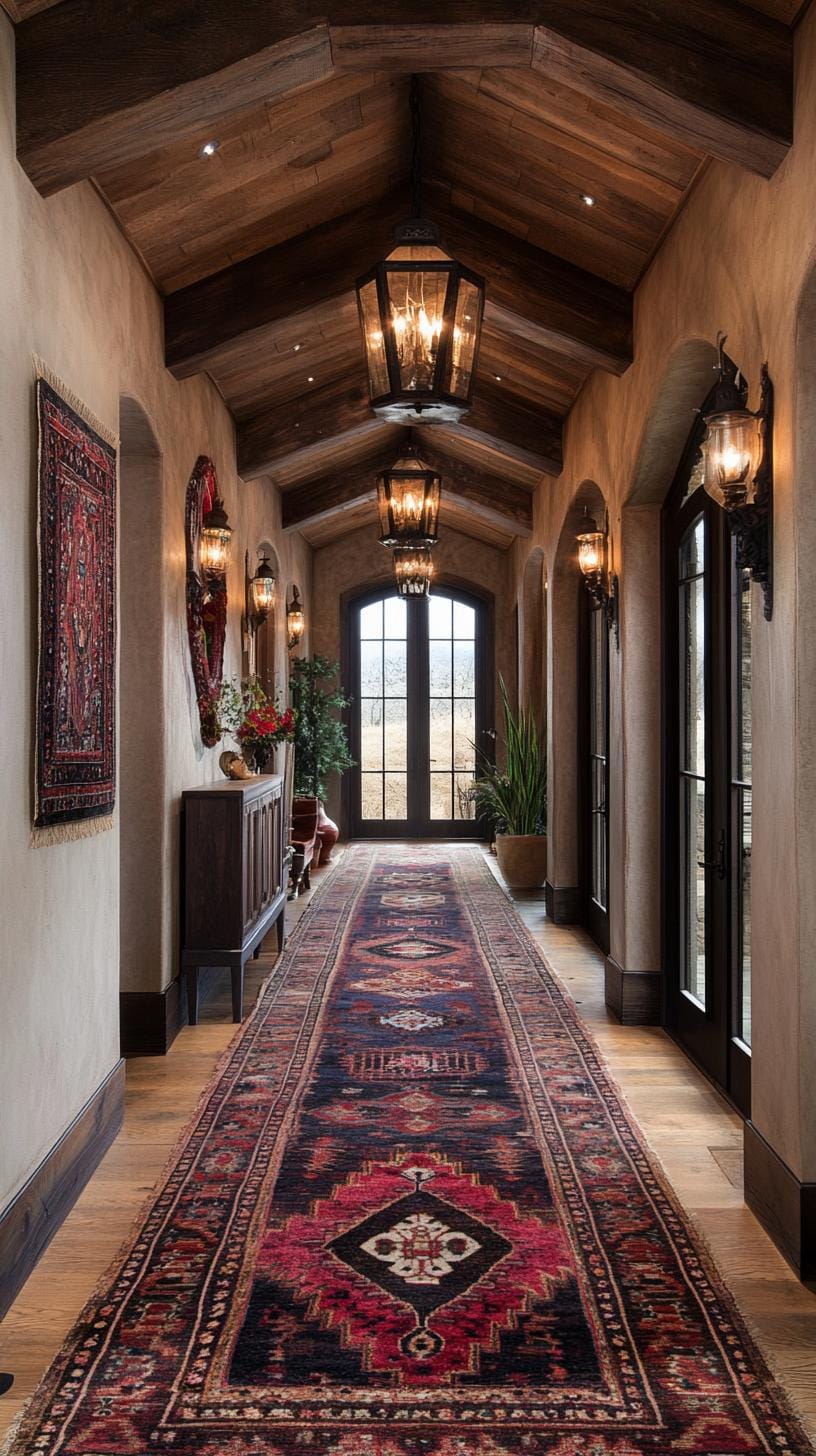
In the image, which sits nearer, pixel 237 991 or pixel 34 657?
pixel 34 657

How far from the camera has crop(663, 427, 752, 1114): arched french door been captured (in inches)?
172

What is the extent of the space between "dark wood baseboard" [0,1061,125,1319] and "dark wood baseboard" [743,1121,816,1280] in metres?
2.02

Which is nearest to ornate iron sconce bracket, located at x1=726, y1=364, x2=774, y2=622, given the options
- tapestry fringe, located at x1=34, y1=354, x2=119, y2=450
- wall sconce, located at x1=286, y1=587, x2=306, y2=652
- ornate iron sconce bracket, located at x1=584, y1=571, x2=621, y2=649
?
tapestry fringe, located at x1=34, y1=354, x2=119, y2=450

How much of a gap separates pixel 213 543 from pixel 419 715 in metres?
7.46

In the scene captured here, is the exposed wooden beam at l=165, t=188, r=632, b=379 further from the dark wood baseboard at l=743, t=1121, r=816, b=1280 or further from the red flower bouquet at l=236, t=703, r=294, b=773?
the dark wood baseboard at l=743, t=1121, r=816, b=1280

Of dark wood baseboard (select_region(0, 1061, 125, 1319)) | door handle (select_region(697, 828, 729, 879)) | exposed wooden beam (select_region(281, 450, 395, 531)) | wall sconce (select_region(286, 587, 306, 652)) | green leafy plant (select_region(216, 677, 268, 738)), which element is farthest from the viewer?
wall sconce (select_region(286, 587, 306, 652))

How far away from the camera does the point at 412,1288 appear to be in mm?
2939

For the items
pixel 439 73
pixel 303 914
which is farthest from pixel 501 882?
pixel 439 73

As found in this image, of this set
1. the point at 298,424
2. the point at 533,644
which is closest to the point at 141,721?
the point at 298,424

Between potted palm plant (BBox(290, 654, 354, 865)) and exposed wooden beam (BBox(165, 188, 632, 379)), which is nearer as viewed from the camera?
exposed wooden beam (BBox(165, 188, 632, 379))

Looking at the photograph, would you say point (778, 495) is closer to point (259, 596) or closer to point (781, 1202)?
point (781, 1202)

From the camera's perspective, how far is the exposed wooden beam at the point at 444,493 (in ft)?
32.7

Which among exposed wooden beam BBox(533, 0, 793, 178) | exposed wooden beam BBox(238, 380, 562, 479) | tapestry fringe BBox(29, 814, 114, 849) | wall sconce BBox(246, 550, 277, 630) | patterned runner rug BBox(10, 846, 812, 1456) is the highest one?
exposed wooden beam BBox(238, 380, 562, 479)

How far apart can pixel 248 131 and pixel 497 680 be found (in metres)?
9.49
